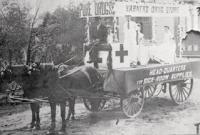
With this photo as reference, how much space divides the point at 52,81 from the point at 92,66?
0.61m

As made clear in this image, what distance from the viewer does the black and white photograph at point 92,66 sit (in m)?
3.54

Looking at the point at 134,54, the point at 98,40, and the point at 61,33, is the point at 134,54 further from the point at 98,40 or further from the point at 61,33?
the point at 61,33

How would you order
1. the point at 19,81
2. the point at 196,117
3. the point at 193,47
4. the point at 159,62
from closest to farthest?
the point at 19,81
the point at 196,117
the point at 159,62
the point at 193,47

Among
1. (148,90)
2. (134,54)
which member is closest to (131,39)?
(134,54)

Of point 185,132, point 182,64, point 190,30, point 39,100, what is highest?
point 190,30

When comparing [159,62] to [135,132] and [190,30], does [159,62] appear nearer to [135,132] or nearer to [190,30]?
[190,30]

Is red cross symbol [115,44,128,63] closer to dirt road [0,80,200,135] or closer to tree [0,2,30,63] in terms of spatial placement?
dirt road [0,80,200,135]

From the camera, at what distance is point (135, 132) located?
3.68 m

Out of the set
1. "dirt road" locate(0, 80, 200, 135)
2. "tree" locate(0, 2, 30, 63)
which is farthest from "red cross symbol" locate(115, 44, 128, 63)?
"tree" locate(0, 2, 30, 63)

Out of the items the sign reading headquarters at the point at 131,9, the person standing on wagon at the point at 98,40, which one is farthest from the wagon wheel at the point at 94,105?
the sign reading headquarters at the point at 131,9

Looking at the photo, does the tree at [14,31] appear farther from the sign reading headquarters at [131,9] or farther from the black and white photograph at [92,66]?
the sign reading headquarters at [131,9]

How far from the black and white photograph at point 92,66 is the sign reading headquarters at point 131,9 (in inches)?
0.4

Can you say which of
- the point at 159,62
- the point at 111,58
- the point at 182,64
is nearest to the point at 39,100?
the point at 111,58

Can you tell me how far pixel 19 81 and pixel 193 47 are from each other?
2.60m
